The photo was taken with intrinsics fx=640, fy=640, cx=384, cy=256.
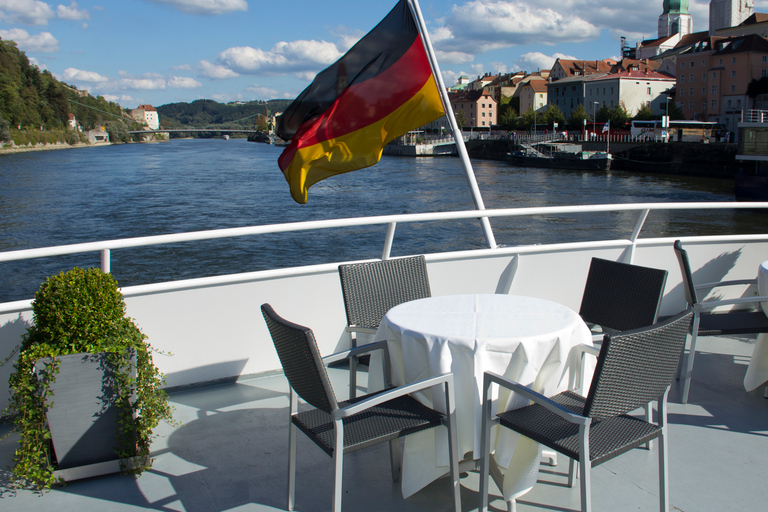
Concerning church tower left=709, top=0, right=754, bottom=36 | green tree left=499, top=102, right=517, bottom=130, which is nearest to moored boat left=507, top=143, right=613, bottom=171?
green tree left=499, top=102, right=517, bottom=130

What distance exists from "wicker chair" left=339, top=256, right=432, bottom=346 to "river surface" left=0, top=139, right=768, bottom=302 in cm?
1607

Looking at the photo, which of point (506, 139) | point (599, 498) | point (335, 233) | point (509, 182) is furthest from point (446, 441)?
point (506, 139)

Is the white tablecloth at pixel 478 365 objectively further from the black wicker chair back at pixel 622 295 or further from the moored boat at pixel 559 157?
the moored boat at pixel 559 157

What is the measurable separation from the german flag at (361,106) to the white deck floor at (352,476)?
5.26ft

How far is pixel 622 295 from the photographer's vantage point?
125 inches

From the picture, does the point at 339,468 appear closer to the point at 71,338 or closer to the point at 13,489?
the point at 71,338

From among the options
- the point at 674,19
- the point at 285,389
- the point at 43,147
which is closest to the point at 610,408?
the point at 285,389

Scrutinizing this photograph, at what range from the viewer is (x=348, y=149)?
13.4ft

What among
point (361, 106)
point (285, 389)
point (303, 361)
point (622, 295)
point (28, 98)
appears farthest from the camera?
point (28, 98)

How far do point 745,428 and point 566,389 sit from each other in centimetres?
120

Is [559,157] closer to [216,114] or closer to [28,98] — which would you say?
[28,98]

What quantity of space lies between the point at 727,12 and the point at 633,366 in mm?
145609

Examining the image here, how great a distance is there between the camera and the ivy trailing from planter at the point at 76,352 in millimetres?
2471

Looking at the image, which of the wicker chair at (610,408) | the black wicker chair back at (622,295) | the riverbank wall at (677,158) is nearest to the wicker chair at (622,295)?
the black wicker chair back at (622,295)
